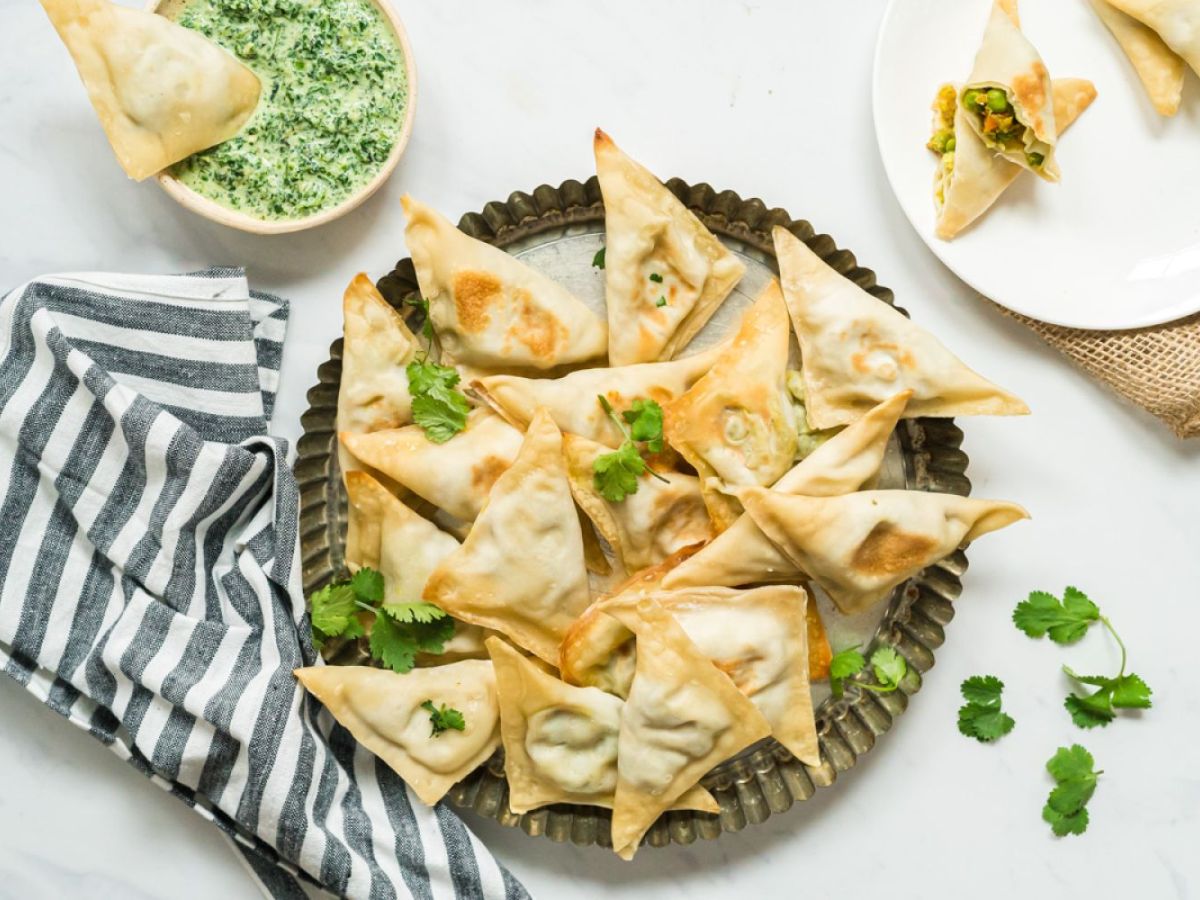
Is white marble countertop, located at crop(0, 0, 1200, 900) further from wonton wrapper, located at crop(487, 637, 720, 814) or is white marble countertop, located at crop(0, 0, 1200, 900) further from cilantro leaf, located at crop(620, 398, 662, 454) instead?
cilantro leaf, located at crop(620, 398, 662, 454)

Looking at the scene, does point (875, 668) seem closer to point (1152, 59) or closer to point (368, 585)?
point (368, 585)

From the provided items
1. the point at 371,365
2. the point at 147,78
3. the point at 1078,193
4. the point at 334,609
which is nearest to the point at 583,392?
the point at 371,365

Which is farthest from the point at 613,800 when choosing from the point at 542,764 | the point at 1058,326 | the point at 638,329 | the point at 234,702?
the point at 1058,326

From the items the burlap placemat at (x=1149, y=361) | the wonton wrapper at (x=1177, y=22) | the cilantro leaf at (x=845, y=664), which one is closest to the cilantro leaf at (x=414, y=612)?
the cilantro leaf at (x=845, y=664)

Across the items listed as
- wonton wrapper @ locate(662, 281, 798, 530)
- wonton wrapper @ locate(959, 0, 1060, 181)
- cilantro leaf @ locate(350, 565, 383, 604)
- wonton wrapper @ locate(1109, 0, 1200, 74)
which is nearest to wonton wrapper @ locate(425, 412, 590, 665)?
cilantro leaf @ locate(350, 565, 383, 604)

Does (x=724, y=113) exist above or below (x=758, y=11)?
below

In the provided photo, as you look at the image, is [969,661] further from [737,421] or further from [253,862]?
[253,862]
